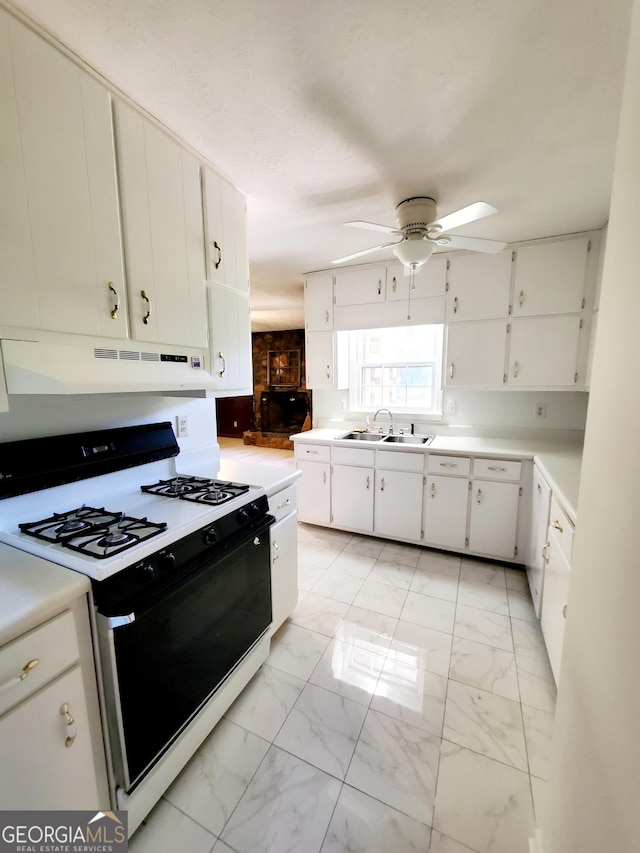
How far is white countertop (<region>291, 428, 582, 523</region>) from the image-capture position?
1.72m

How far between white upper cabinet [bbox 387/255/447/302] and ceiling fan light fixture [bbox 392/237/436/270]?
0.77 meters

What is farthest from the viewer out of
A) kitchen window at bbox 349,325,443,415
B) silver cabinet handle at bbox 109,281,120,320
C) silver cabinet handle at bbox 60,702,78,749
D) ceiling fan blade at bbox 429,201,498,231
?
kitchen window at bbox 349,325,443,415

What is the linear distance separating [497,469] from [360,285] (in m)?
1.92

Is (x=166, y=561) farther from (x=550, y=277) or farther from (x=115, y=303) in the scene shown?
(x=550, y=277)

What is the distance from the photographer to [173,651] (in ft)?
3.78

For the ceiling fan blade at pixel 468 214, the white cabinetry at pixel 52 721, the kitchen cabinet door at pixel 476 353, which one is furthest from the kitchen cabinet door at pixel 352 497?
the white cabinetry at pixel 52 721

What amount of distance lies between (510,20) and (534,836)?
246 cm

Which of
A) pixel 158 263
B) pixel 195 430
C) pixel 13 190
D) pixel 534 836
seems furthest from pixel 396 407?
pixel 13 190

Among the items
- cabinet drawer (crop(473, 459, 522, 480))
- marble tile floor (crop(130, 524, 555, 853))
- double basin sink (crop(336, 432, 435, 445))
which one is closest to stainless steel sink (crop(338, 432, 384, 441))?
double basin sink (crop(336, 432, 435, 445))

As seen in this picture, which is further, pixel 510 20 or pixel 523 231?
pixel 523 231

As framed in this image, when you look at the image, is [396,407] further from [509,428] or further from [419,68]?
[419,68]

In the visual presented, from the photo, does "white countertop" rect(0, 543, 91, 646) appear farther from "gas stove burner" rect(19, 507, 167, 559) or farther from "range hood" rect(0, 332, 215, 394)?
"range hood" rect(0, 332, 215, 394)

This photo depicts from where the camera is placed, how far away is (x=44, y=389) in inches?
39.4

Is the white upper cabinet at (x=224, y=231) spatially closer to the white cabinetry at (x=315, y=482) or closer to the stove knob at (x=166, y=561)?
the stove knob at (x=166, y=561)
